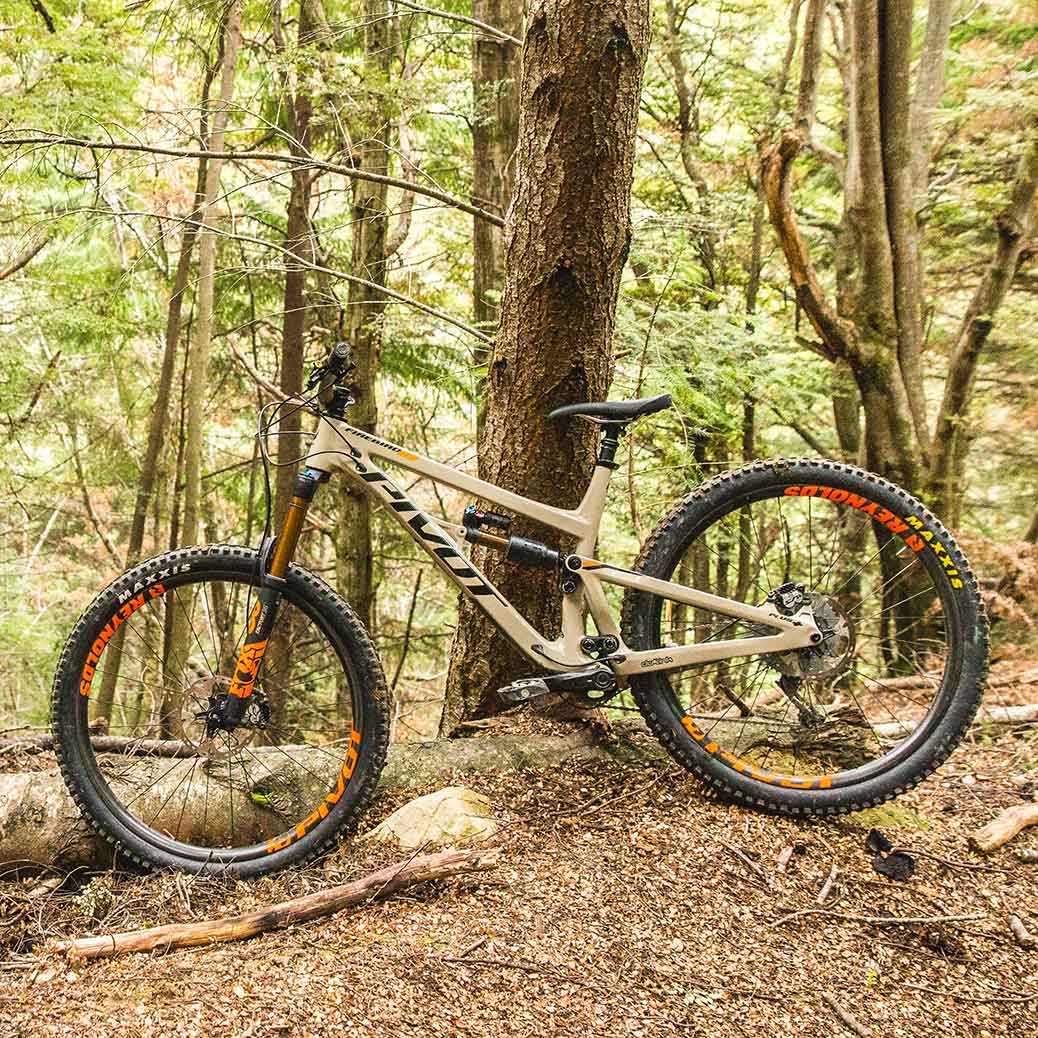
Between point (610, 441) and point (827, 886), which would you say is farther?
point (610, 441)

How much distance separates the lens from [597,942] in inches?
87.0

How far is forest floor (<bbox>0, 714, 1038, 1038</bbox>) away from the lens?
76.3 inches

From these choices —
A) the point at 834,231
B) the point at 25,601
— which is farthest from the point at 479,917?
the point at 25,601

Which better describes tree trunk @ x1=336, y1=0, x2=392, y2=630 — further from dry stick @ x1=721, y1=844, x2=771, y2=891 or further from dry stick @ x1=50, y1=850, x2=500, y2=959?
dry stick @ x1=721, y1=844, x2=771, y2=891

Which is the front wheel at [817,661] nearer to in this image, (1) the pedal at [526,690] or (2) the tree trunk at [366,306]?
(1) the pedal at [526,690]

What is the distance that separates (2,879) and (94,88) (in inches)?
198

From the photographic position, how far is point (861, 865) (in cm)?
268

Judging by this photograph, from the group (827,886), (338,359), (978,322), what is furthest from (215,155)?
(978,322)

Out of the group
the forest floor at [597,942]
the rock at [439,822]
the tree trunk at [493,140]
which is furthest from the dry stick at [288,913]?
the tree trunk at [493,140]

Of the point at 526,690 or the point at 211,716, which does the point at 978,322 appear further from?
the point at 211,716

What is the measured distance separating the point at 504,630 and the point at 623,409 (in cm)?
92

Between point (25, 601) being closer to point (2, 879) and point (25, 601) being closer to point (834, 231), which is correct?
point (2, 879)

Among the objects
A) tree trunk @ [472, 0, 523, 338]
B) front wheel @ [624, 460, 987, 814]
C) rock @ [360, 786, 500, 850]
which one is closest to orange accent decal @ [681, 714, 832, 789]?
front wheel @ [624, 460, 987, 814]

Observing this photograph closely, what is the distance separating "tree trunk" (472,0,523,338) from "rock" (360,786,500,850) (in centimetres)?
375
